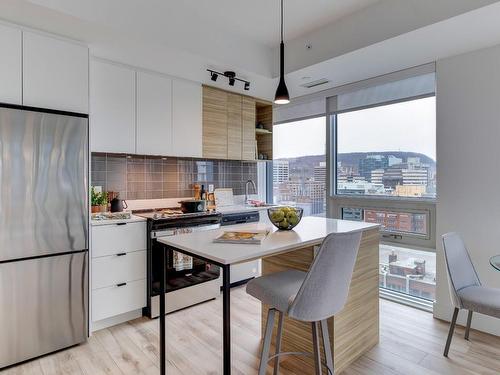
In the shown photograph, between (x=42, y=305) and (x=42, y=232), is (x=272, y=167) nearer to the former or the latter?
(x=42, y=232)

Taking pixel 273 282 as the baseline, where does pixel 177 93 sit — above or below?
above

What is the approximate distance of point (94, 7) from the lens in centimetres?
208

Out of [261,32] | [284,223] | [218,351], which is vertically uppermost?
[261,32]

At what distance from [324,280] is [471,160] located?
6.77 feet

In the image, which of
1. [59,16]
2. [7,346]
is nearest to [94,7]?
[59,16]

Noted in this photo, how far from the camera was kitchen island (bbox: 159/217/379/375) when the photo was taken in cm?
160

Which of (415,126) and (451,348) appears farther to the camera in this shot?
(415,126)

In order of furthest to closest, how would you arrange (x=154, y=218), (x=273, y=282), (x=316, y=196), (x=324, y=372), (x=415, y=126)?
(x=316, y=196)
(x=415, y=126)
(x=154, y=218)
(x=324, y=372)
(x=273, y=282)

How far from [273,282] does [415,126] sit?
2389mm

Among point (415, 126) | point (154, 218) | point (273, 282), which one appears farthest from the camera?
point (415, 126)

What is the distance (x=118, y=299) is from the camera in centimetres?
262

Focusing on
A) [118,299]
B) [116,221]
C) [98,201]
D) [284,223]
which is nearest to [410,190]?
[284,223]

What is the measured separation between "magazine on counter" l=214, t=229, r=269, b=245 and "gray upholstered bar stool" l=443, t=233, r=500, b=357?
4.35ft

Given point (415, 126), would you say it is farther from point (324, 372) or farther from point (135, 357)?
point (135, 357)
